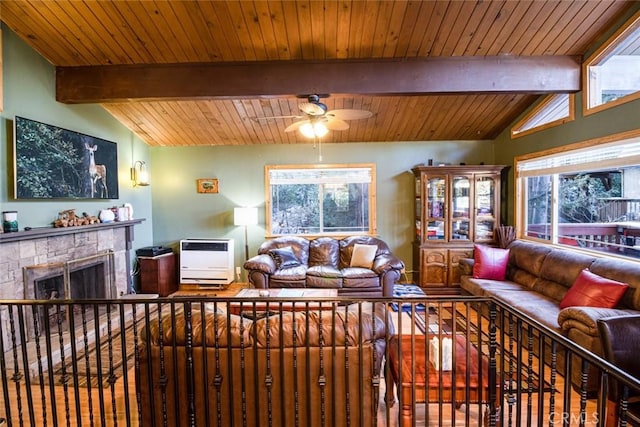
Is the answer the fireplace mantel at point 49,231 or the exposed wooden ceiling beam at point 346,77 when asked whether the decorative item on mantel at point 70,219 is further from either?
the exposed wooden ceiling beam at point 346,77

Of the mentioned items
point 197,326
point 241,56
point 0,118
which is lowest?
point 197,326

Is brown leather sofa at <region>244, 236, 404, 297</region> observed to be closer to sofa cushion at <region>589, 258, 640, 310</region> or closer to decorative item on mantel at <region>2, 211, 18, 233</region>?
sofa cushion at <region>589, 258, 640, 310</region>

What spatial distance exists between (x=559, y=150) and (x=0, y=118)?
254 inches

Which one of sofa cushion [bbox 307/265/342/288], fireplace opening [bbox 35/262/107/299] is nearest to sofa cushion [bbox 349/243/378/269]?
sofa cushion [bbox 307/265/342/288]

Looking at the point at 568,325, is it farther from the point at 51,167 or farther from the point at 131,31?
the point at 51,167

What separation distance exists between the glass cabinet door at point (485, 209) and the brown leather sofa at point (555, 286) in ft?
2.28

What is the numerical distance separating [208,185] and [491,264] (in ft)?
15.9

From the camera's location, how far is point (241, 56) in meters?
3.61

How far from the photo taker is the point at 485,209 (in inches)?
213

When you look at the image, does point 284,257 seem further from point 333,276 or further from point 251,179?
point 251,179

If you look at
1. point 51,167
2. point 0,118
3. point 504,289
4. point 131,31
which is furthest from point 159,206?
point 504,289

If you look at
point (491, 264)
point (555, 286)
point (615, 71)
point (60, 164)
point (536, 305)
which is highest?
point (615, 71)

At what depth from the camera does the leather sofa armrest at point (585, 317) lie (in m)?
2.44

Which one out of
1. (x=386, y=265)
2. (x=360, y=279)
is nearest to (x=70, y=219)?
(x=360, y=279)
